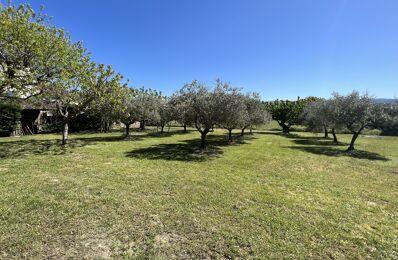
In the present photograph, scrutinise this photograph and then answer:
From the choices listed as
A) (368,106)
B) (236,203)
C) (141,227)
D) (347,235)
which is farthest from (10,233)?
(368,106)

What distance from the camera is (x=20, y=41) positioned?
9281 mm

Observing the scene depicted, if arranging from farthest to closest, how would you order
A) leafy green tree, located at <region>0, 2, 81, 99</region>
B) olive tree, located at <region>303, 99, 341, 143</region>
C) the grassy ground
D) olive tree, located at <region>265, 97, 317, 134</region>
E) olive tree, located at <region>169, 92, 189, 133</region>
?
olive tree, located at <region>265, 97, 317, 134</region> → olive tree, located at <region>303, 99, 341, 143</region> → olive tree, located at <region>169, 92, 189, 133</region> → leafy green tree, located at <region>0, 2, 81, 99</region> → the grassy ground

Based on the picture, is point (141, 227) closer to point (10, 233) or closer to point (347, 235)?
point (10, 233)

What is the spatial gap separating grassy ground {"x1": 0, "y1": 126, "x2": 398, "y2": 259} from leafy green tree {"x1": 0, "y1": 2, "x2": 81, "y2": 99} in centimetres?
346

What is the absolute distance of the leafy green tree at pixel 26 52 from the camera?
9133 millimetres

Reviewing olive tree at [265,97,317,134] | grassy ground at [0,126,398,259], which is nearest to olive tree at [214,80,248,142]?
grassy ground at [0,126,398,259]

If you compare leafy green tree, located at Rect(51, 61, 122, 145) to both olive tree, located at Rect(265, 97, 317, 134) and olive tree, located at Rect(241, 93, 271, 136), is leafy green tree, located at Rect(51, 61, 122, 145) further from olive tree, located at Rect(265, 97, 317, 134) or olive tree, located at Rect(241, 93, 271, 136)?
olive tree, located at Rect(265, 97, 317, 134)

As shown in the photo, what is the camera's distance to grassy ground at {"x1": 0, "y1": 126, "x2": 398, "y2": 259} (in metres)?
4.10

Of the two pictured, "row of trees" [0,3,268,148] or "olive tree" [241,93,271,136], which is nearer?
"row of trees" [0,3,268,148]

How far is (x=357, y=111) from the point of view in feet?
52.6

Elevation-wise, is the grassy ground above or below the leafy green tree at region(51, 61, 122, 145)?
below

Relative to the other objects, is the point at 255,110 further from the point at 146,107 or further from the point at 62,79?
the point at 62,79

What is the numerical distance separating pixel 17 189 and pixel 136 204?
11.9 ft

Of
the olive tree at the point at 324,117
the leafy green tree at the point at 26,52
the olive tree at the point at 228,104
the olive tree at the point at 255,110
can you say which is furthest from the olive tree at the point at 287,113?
the leafy green tree at the point at 26,52
